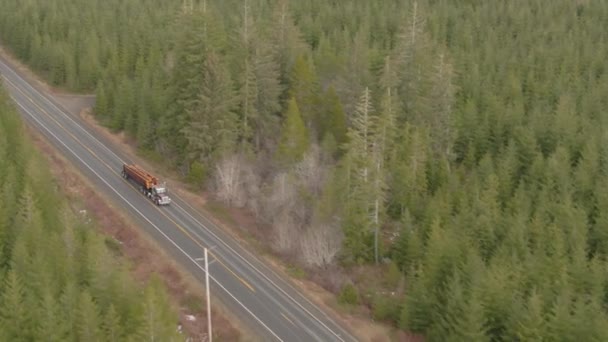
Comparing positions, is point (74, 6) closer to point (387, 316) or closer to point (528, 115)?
point (528, 115)

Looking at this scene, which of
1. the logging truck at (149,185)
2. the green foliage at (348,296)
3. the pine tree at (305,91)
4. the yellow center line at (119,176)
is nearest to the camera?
the green foliage at (348,296)

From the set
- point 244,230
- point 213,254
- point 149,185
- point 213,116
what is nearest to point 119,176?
point 149,185

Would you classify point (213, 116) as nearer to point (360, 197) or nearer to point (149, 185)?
point (149, 185)

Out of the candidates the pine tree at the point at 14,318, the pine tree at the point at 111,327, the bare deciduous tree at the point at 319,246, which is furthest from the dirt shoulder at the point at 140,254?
the pine tree at the point at 14,318

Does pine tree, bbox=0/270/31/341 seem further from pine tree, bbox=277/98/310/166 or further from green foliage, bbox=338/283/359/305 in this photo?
pine tree, bbox=277/98/310/166

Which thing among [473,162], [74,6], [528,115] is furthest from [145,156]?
[74,6]

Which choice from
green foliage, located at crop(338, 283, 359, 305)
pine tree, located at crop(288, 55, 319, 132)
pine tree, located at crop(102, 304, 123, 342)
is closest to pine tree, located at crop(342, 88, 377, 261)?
green foliage, located at crop(338, 283, 359, 305)

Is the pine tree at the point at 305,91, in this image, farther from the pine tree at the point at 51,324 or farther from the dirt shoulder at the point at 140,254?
the pine tree at the point at 51,324
